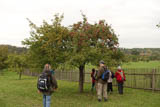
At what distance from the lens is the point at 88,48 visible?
920 centimetres

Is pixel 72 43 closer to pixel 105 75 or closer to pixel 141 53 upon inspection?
pixel 105 75

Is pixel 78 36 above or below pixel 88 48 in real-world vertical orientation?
above

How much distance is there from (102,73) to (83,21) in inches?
140

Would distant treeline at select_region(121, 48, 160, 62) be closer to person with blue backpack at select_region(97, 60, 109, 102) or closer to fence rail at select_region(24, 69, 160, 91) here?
fence rail at select_region(24, 69, 160, 91)

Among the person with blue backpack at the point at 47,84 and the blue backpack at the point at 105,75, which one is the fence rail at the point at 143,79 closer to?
the blue backpack at the point at 105,75

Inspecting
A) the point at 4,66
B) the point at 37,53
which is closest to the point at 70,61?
the point at 37,53

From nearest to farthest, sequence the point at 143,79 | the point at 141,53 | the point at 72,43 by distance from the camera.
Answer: the point at 72,43 < the point at 143,79 < the point at 141,53

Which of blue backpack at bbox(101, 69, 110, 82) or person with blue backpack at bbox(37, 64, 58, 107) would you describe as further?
blue backpack at bbox(101, 69, 110, 82)

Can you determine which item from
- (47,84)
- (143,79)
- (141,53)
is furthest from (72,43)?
(141,53)

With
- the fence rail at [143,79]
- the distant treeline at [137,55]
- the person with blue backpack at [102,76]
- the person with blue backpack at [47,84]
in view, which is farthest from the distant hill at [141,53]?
the person with blue backpack at [47,84]

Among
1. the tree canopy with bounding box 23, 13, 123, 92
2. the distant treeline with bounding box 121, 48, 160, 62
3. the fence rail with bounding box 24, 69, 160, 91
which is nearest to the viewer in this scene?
the tree canopy with bounding box 23, 13, 123, 92

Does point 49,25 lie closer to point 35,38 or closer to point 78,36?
point 35,38

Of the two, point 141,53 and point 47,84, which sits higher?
point 141,53

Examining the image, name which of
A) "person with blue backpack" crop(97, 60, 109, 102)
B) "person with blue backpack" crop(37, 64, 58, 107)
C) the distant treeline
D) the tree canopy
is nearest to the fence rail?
the distant treeline
